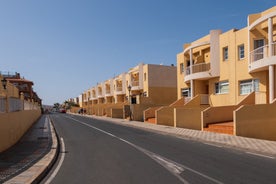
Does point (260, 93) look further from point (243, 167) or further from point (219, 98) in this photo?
point (243, 167)

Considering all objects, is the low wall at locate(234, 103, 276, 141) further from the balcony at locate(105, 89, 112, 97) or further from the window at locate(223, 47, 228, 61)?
the balcony at locate(105, 89, 112, 97)

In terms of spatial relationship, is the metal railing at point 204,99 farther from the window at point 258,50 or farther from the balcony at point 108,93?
the balcony at point 108,93

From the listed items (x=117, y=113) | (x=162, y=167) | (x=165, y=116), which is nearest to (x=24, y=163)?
(x=162, y=167)

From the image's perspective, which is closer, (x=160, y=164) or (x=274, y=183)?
(x=274, y=183)

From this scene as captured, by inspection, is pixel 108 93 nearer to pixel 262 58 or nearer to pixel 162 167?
pixel 262 58

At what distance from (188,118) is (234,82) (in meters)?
5.22

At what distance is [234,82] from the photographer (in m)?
25.1

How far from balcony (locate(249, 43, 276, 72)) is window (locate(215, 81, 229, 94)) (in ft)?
15.9

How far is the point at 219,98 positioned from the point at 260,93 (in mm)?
5939

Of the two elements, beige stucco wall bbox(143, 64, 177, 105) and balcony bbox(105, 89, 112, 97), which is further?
balcony bbox(105, 89, 112, 97)

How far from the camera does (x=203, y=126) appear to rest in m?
21.2

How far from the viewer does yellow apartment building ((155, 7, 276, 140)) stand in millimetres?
16953

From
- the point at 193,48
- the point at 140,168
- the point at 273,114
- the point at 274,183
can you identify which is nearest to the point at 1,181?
the point at 140,168

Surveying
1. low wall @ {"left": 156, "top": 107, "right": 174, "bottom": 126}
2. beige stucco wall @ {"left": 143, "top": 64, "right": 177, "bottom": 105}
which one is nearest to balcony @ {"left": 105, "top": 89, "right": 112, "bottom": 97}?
beige stucco wall @ {"left": 143, "top": 64, "right": 177, "bottom": 105}
